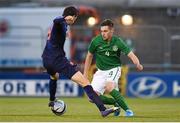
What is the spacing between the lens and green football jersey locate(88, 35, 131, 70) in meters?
Result: 15.8

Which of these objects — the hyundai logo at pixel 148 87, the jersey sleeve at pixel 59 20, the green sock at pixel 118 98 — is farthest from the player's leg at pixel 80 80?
the hyundai logo at pixel 148 87

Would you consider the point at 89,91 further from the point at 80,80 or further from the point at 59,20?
the point at 59,20

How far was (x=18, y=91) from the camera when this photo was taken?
26.4 m

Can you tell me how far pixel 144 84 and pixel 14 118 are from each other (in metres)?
11.3

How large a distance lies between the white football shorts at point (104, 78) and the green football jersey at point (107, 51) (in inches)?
3.7

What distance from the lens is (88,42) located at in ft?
96.9

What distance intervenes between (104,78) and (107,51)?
50cm

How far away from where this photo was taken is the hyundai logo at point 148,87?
25.7 meters

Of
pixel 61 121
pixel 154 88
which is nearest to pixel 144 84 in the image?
pixel 154 88

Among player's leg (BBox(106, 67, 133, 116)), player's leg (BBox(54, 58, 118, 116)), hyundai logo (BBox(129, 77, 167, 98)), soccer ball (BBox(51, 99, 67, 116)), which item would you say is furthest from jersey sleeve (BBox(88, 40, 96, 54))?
hyundai logo (BBox(129, 77, 167, 98))

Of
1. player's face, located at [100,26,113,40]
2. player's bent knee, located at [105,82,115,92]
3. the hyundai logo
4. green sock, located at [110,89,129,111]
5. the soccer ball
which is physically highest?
player's face, located at [100,26,113,40]

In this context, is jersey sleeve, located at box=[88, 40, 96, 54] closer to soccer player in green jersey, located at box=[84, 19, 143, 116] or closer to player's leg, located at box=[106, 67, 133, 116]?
soccer player in green jersey, located at box=[84, 19, 143, 116]

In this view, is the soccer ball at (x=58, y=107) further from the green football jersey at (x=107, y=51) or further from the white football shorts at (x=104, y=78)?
the green football jersey at (x=107, y=51)

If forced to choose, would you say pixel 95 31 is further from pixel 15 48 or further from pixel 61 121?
pixel 61 121
